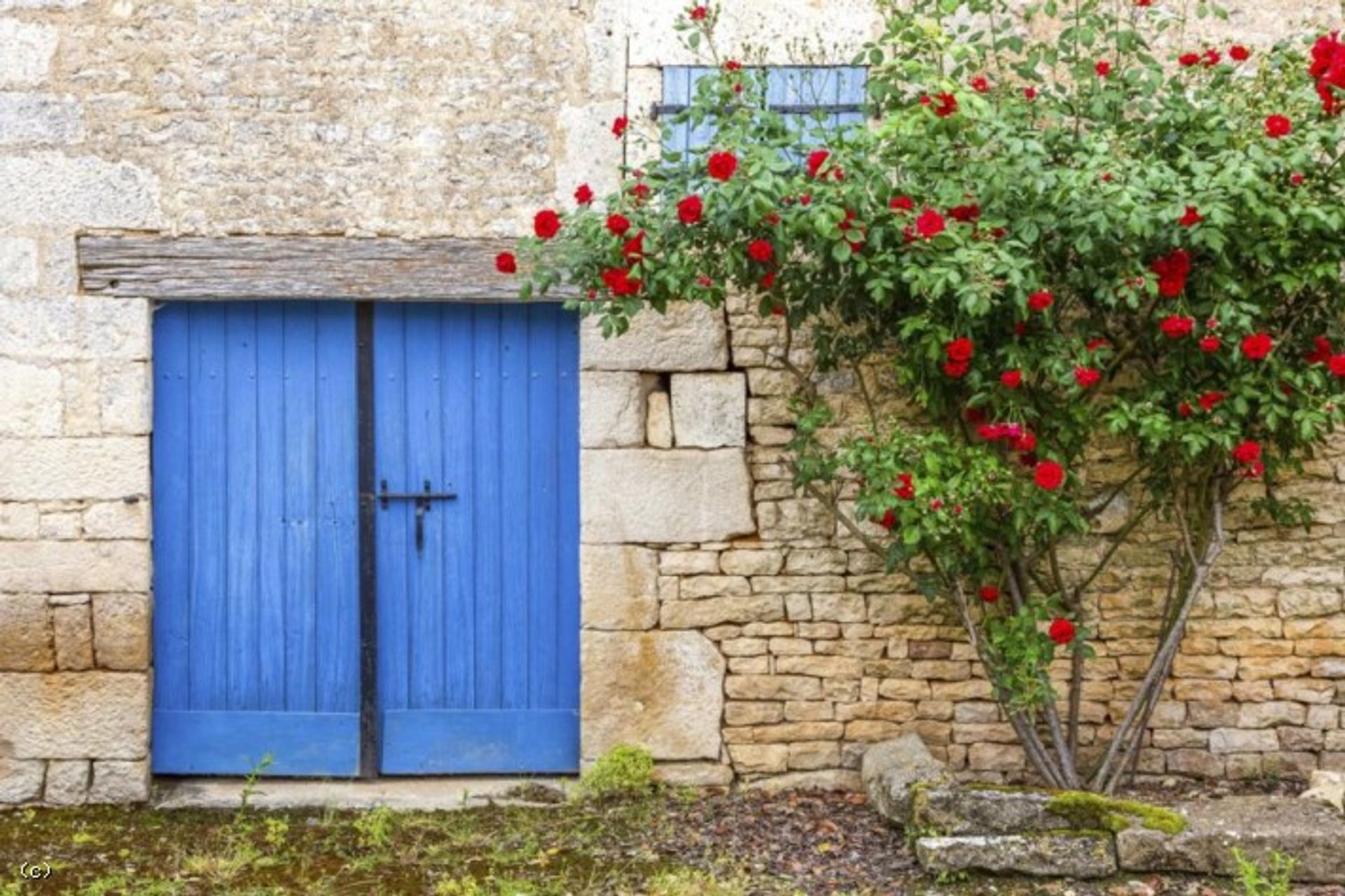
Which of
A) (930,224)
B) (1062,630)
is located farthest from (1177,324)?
(1062,630)

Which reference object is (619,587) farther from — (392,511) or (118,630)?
(118,630)

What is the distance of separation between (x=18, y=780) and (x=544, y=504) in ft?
6.77

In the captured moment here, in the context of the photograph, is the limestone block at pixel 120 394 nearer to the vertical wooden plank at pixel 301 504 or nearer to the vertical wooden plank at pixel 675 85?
the vertical wooden plank at pixel 301 504

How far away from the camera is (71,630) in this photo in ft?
17.4

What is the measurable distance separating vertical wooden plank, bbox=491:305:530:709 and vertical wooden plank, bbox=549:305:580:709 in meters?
0.10

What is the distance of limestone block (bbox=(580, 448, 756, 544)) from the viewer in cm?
535

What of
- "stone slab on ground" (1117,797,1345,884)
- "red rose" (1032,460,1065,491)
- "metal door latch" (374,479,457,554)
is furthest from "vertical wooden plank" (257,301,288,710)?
"stone slab on ground" (1117,797,1345,884)

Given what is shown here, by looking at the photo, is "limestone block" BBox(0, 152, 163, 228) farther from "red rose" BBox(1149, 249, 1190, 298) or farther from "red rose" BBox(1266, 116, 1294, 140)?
"red rose" BBox(1266, 116, 1294, 140)

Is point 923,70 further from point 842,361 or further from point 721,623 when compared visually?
point 721,623

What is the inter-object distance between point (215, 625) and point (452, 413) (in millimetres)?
1157

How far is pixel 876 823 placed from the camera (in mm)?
5027

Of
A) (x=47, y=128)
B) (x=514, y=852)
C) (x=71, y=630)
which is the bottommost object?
(x=514, y=852)

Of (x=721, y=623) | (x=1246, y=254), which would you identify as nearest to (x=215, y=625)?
(x=721, y=623)

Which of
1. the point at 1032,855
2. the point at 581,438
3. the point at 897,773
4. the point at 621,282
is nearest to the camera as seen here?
the point at 1032,855
